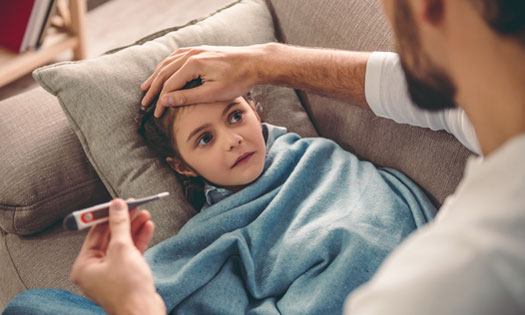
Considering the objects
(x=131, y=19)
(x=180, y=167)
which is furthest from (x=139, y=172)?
(x=131, y=19)

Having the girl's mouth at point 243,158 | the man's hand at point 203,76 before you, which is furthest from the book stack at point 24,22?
the girl's mouth at point 243,158

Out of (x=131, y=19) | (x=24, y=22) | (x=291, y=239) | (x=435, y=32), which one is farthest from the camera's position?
(x=131, y=19)

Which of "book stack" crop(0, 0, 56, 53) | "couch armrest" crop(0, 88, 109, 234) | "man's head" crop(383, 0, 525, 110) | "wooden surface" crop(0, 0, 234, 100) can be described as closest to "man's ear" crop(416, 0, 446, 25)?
"man's head" crop(383, 0, 525, 110)

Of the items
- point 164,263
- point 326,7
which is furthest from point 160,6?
point 164,263

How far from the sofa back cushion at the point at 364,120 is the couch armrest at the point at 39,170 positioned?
27.4 inches

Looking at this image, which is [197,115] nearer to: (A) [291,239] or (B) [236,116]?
(B) [236,116]

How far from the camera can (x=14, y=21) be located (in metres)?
1.97

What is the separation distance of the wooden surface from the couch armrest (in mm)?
1143

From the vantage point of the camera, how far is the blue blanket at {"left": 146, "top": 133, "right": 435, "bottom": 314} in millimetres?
1046

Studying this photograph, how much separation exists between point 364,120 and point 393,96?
0.62 feet

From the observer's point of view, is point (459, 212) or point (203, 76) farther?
point (203, 76)

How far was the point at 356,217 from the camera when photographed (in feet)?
3.75

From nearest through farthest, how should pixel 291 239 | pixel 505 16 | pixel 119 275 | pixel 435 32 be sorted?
pixel 505 16 < pixel 435 32 < pixel 119 275 < pixel 291 239

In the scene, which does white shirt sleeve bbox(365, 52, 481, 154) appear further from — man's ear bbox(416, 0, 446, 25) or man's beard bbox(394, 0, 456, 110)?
man's ear bbox(416, 0, 446, 25)
